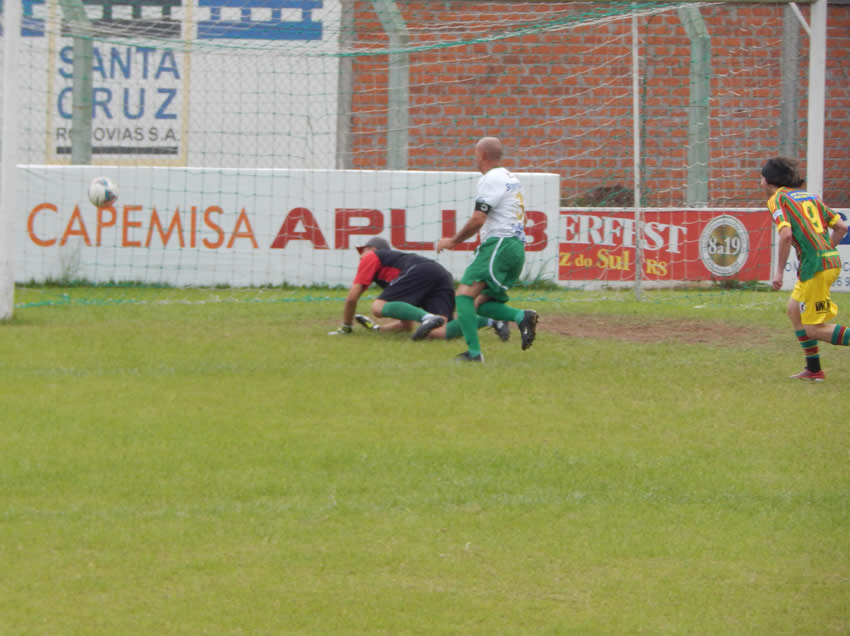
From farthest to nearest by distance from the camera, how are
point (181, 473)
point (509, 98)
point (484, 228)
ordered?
1. point (509, 98)
2. point (484, 228)
3. point (181, 473)

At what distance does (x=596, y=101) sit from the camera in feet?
60.3

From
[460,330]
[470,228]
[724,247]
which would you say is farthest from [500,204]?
[724,247]

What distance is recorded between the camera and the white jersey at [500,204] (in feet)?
28.9

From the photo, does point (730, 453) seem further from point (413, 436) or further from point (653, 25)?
point (653, 25)

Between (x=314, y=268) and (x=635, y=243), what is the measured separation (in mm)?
4198

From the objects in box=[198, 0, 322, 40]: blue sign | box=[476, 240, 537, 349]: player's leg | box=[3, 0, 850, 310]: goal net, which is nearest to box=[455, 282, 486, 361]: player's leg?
box=[476, 240, 537, 349]: player's leg

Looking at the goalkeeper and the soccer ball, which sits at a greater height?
the soccer ball

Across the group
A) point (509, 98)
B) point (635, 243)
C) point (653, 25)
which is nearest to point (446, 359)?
point (635, 243)

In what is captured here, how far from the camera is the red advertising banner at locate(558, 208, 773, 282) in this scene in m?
15.1

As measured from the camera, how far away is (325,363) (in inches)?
355

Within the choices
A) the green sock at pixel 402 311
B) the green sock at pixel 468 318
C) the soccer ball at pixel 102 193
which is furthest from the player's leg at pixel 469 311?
the soccer ball at pixel 102 193

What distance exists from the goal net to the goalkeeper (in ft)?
11.5

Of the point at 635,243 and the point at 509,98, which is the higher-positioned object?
the point at 509,98

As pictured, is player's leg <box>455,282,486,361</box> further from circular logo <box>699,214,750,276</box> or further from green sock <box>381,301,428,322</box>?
circular logo <box>699,214,750,276</box>
